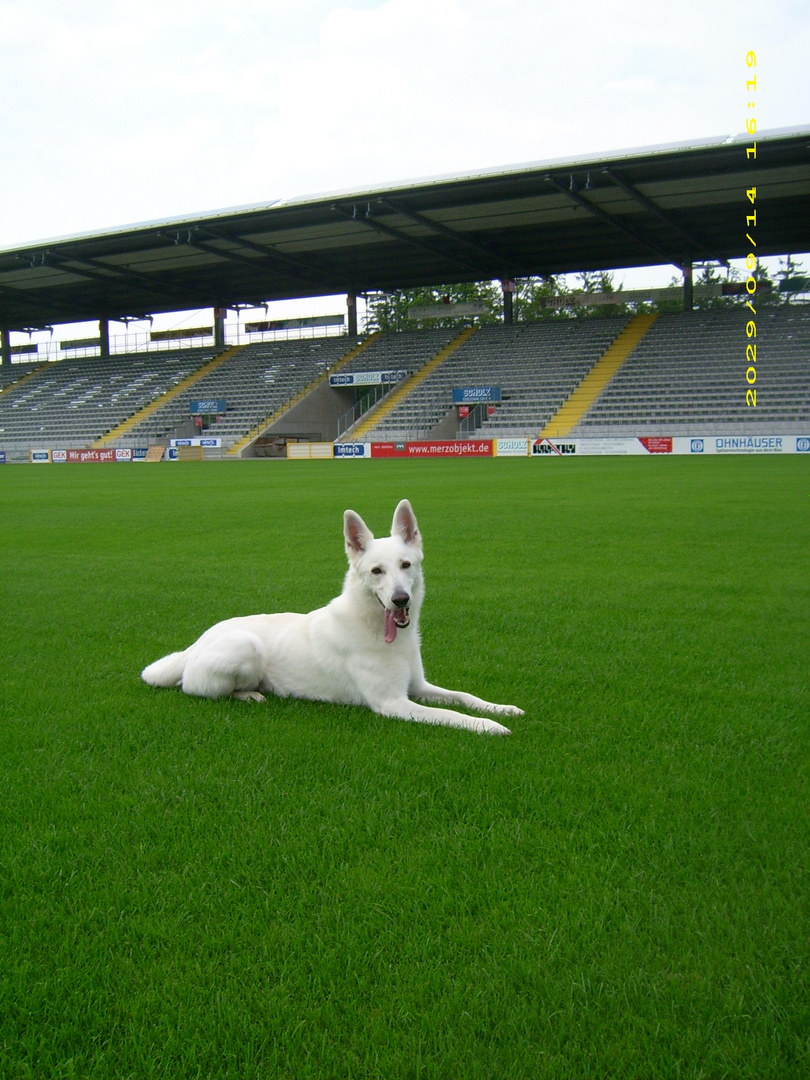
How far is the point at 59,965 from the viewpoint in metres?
2.47

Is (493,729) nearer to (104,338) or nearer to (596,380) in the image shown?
(596,380)

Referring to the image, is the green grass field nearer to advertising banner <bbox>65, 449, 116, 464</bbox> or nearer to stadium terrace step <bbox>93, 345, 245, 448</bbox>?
advertising banner <bbox>65, 449, 116, 464</bbox>

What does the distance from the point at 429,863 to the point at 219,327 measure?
65241mm

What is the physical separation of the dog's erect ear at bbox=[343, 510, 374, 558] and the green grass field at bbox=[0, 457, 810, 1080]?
93 cm

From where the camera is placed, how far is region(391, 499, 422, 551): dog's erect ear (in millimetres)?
4777

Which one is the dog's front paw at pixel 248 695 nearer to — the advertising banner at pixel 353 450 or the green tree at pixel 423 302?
the advertising banner at pixel 353 450

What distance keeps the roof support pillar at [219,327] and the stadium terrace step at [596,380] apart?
29.7 m

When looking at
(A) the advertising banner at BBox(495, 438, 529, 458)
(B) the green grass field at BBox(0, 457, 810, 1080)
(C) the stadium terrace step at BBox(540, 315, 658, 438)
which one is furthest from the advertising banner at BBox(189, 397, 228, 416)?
(B) the green grass field at BBox(0, 457, 810, 1080)

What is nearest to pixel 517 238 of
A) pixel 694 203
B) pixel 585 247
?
pixel 585 247

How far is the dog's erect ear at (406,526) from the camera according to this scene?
4.78m

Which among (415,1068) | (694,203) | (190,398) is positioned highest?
(694,203)

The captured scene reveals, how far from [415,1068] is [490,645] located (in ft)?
14.1

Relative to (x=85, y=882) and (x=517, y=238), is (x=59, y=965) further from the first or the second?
(x=517, y=238)

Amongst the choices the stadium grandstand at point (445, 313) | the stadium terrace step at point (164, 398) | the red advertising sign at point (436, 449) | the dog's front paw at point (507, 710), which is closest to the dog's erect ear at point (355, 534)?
the dog's front paw at point (507, 710)
